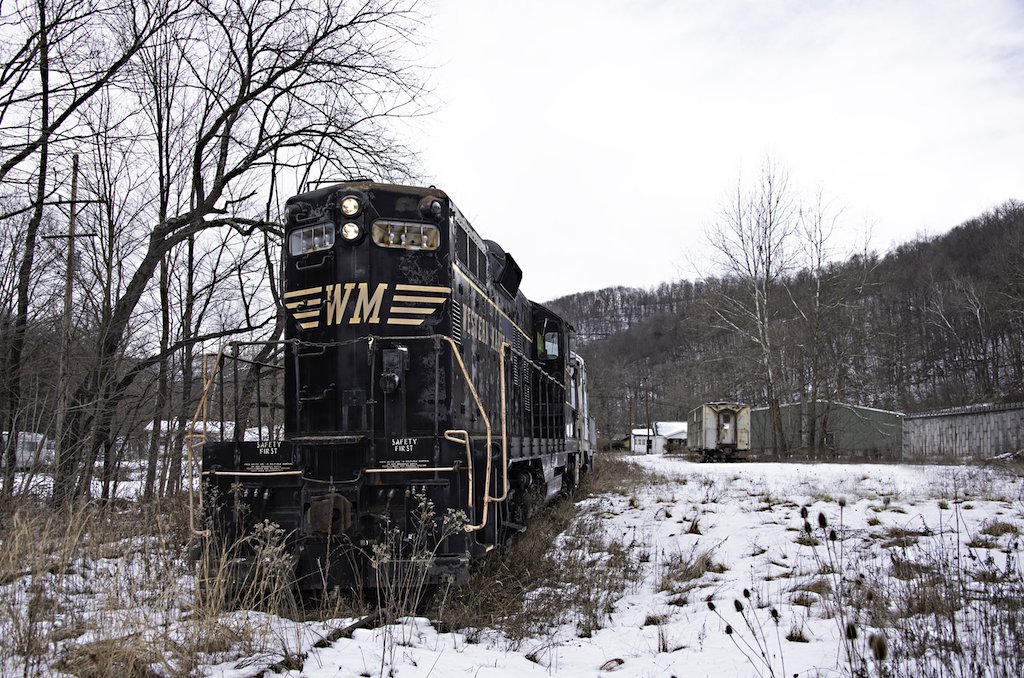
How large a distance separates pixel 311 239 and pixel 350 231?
0.53m

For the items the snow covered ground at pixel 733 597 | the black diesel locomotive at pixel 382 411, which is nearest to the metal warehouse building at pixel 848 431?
the snow covered ground at pixel 733 597

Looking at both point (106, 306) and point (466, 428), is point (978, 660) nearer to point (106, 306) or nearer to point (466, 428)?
point (466, 428)

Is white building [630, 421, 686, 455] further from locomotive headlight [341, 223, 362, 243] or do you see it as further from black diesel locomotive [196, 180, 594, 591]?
locomotive headlight [341, 223, 362, 243]

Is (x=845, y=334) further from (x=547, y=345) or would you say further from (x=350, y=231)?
(x=350, y=231)

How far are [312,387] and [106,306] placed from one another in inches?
258

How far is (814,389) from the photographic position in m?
31.6

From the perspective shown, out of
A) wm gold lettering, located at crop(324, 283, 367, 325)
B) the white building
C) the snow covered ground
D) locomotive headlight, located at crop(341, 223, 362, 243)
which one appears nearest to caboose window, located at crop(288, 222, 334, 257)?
locomotive headlight, located at crop(341, 223, 362, 243)

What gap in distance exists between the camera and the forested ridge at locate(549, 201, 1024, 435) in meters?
32.2

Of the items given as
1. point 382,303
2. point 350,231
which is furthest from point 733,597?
point 350,231

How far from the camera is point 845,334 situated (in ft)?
105

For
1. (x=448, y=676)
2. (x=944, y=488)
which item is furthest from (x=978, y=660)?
(x=944, y=488)

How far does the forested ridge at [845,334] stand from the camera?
3219 centimetres

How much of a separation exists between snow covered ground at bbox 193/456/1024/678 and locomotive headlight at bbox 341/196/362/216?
3662mm

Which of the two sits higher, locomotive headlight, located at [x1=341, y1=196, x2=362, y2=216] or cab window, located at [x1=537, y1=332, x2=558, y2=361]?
locomotive headlight, located at [x1=341, y1=196, x2=362, y2=216]
